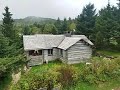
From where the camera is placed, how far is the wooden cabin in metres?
32.7

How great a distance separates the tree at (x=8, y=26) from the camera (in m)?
40.2

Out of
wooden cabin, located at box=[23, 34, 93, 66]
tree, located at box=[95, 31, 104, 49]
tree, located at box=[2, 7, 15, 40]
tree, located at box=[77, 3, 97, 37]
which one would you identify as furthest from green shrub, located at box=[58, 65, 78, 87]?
tree, located at box=[77, 3, 97, 37]

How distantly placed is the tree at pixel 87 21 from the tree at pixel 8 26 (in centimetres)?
1864

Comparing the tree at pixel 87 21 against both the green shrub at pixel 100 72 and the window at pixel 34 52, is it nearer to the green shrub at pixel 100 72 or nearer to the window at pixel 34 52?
the window at pixel 34 52

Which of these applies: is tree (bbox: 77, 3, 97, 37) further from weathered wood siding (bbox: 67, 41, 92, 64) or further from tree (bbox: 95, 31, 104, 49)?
weathered wood siding (bbox: 67, 41, 92, 64)

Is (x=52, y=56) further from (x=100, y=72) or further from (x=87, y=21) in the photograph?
(x=87, y=21)

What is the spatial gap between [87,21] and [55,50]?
1945cm

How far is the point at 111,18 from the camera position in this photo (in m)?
42.4

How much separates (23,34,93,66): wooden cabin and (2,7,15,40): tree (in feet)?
21.0

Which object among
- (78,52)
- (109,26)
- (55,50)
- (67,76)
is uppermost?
(109,26)

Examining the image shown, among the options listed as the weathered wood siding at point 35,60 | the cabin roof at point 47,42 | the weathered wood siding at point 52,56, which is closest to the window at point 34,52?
the weathered wood siding at point 35,60

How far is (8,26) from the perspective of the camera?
4075 cm

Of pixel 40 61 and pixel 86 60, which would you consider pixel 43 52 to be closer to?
pixel 40 61

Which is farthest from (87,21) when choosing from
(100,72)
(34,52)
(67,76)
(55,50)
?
(67,76)
